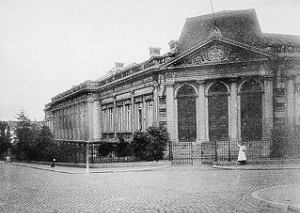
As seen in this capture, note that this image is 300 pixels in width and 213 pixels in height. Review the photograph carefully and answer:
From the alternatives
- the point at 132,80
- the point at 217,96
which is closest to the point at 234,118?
the point at 217,96

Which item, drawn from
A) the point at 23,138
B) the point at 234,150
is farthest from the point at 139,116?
the point at 23,138

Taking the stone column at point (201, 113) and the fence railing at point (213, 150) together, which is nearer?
the fence railing at point (213, 150)

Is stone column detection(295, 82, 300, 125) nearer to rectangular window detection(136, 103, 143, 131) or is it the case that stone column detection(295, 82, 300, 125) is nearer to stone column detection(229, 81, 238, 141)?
stone column detection(229, 81, 238, 141)

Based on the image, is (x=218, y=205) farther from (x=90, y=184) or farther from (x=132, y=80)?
(x=132, y=80)

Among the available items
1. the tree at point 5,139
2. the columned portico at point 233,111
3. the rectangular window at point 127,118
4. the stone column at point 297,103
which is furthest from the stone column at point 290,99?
the tree at point 5,139

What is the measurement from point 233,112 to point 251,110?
1076 mm

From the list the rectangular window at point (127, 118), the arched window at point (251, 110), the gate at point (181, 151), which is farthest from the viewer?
the rectangular window at point (127, 118)

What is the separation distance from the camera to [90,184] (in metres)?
15.8

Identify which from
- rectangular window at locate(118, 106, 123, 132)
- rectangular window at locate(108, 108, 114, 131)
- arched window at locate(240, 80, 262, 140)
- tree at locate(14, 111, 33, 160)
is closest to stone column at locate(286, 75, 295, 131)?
arched window at locate(240, 80, 262, 140)

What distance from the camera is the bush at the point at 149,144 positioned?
2453 centimetres

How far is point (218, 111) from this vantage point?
87.8ft

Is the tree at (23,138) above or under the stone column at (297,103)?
under

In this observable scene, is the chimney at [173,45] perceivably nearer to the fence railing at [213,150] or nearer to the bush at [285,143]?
the fence railing at [213,150]

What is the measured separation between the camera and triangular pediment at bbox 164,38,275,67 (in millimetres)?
25609
